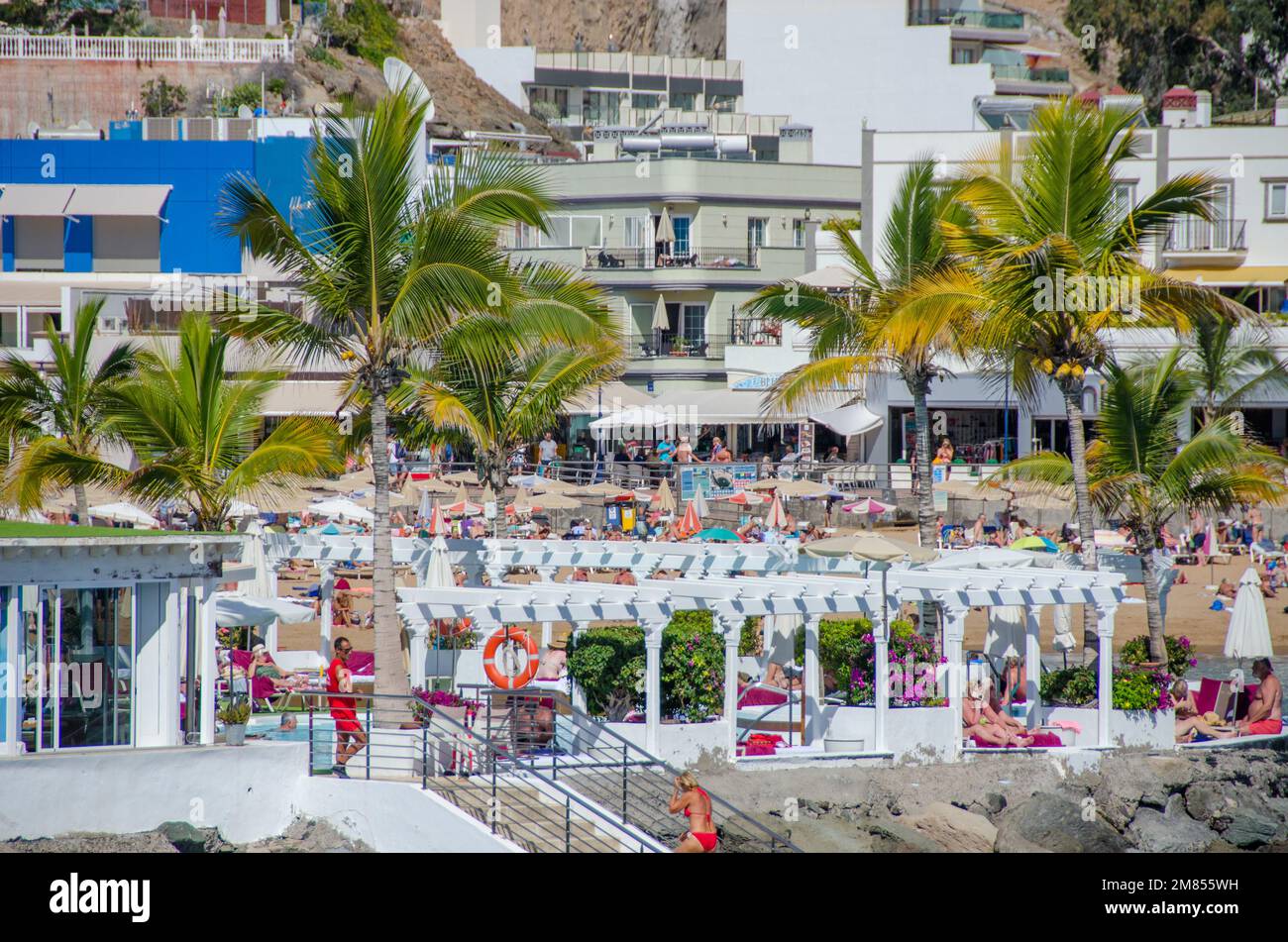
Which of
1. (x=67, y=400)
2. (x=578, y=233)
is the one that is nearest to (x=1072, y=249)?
(x=67, y=400)

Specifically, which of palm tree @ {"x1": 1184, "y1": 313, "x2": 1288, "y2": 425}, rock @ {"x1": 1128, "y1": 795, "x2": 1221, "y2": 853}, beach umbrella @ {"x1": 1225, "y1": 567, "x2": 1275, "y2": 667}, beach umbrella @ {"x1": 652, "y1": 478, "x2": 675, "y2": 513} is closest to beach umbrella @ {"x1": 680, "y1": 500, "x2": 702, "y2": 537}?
beach umbrella @ {"x1": 652, "y1": 478, "x2": 675, "y2": 513}

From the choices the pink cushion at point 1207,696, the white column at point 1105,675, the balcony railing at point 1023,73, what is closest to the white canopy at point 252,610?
the white column at point 1105,675

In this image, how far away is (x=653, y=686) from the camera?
17.9 m

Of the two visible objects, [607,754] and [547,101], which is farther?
[547,101]

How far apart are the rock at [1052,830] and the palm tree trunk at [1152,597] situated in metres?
3.76

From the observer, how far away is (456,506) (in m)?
34.9

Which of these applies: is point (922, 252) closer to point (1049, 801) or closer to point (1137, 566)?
point (1137, 566)

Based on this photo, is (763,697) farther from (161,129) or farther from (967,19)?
(967,19)

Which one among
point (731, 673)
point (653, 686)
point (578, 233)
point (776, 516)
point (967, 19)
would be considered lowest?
point (653, 686)

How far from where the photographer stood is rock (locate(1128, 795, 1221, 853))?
1828cm

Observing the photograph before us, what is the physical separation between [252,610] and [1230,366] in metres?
23.7

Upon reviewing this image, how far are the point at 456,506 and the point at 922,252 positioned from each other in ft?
45.6

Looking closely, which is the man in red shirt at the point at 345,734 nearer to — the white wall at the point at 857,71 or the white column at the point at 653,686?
the white column at the point at 653,686

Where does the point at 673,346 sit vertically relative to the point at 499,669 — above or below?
above
